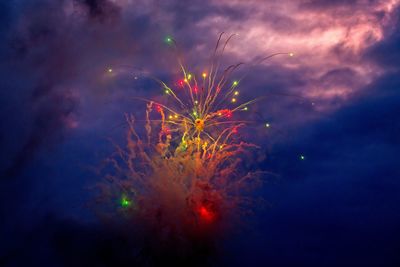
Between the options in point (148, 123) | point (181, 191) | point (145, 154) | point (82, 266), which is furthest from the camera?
point (82, 266)

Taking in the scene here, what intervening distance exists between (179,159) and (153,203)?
6779mm

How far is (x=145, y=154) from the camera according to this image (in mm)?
29656

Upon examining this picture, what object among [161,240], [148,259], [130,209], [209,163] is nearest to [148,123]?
[209,163]

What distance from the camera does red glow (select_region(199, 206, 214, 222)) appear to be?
3322cm

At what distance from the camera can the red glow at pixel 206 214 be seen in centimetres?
3322

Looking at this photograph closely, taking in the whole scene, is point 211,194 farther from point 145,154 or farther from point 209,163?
point 145,154

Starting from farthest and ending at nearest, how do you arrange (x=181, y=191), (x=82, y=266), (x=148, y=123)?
(x=82, y=266) < (x=181, y=191) < (x=148, y=123)

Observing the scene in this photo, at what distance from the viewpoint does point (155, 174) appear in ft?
102

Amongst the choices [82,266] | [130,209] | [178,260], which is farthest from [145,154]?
[82,266]

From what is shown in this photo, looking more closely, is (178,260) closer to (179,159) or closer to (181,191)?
(181,191)

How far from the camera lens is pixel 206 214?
1324 inches

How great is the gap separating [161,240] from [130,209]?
4.59 meters

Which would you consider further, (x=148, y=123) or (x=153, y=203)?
(x=153, y=203)

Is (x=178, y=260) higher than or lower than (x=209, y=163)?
lower
